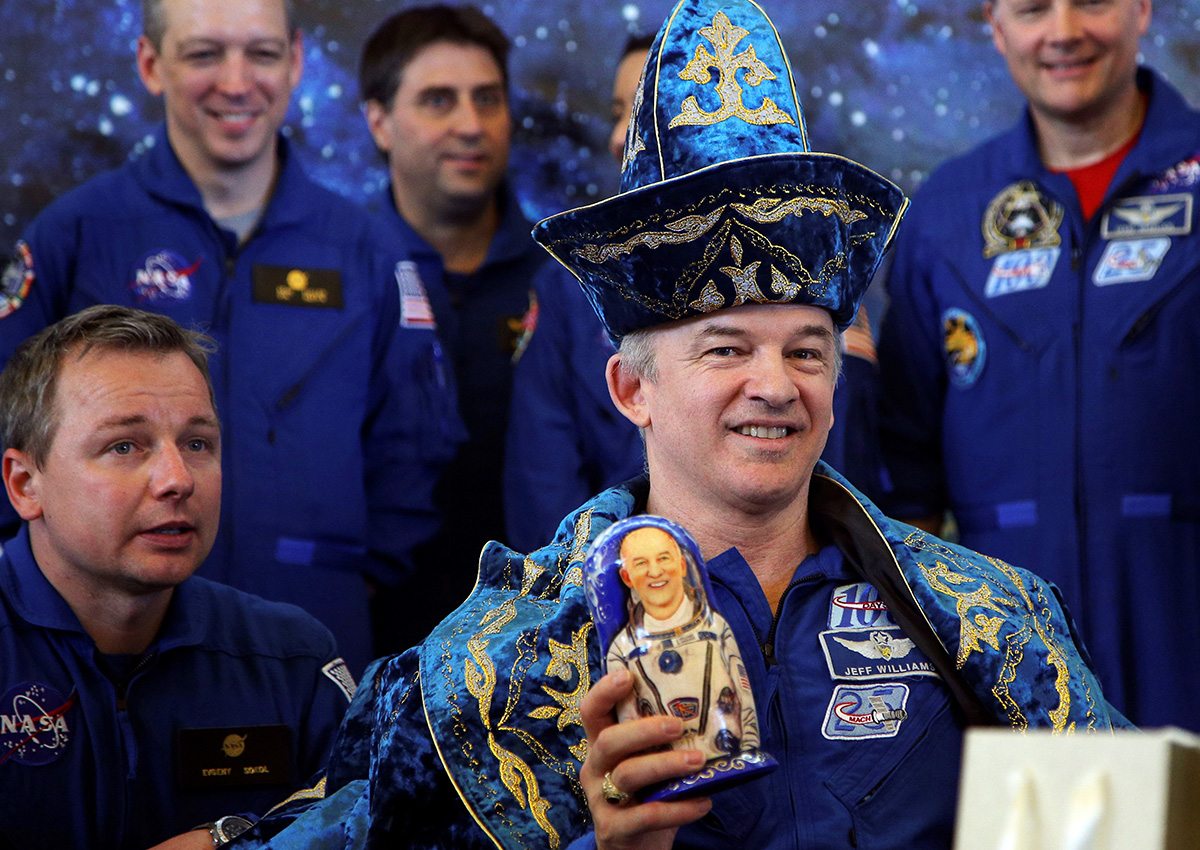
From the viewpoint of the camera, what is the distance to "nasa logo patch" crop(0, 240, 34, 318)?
3.39 meters

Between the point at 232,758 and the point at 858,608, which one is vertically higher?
the point at 858,608

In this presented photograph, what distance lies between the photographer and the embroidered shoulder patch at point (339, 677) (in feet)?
8.52

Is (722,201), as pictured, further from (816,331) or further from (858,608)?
(858,608)

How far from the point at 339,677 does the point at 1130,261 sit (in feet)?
7.21

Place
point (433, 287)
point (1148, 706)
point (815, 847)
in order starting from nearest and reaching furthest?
point (815, 847) → point (1148, 706) → point (433, 287)

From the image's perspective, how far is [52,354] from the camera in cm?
250

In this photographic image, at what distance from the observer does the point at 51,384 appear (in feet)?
8.11

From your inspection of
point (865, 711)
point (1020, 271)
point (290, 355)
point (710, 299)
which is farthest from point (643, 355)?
point (1020, 271)

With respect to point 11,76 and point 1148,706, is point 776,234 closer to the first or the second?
point 1148,706

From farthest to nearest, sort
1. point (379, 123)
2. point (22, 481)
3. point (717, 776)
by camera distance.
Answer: point (379, 123), point (22, 481), point (717, 776)

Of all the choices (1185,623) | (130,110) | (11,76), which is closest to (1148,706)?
(1185,623)

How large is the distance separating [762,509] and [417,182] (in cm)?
226

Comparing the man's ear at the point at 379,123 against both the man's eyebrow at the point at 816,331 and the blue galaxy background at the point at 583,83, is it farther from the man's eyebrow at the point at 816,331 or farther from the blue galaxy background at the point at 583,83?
the man's eyebrow at the point at 816,331

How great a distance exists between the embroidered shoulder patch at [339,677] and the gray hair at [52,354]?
610 mm
